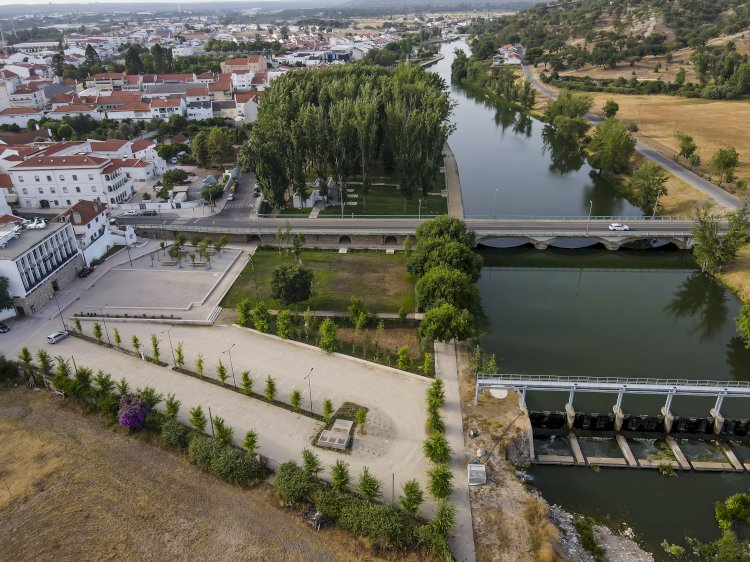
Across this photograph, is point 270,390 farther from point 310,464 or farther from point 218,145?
point 218,145

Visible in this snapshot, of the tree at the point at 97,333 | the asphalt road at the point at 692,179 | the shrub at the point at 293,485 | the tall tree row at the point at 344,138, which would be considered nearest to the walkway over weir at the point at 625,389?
the shrub at the point at 293,485

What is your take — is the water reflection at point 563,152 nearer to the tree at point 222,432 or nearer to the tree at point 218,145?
the tree at point 218,145

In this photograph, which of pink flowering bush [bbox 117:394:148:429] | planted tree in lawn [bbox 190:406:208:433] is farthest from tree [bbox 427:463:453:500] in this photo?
pink flowering bush [bbox 117:394:148:429]

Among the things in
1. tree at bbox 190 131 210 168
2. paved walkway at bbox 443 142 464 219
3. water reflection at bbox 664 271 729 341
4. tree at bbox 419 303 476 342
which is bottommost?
water reflection at bbox 664 271 729 341

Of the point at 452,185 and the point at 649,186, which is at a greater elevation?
the point at 649,186

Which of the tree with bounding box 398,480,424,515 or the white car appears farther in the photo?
the white car

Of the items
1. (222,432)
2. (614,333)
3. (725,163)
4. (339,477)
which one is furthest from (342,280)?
(725,163)

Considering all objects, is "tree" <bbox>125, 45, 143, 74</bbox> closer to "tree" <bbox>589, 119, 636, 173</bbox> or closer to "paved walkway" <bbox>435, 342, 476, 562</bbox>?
"tree" <bbox>589, 119, 636, 173</bbox>
